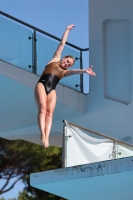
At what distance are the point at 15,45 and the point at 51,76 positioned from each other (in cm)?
363

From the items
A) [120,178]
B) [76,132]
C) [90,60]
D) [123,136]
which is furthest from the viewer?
[90,60]

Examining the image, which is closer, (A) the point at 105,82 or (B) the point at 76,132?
(B) the point at 76,132

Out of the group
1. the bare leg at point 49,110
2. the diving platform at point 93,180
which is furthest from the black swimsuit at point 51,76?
the diving platform at point 93,180

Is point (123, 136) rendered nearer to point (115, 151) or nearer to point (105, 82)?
point (105, 82)

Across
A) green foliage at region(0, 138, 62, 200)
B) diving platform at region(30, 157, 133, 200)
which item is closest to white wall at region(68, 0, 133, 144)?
diving platform at region(30, 157, 133, 200)

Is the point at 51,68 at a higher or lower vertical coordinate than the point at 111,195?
higher

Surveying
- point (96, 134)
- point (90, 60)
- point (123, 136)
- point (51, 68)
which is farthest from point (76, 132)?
point (90, 60)

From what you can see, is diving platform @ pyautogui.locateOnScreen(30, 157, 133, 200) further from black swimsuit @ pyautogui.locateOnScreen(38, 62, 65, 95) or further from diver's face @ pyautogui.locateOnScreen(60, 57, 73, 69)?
diver's face @ pyautogui.locateOnScreen(60, 57, 73, 69)

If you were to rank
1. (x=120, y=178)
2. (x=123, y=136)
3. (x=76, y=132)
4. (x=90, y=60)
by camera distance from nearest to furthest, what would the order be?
(x=120, y=178) < (x=76, y=132) < (x=123, y=136) < (x=90, y=60)

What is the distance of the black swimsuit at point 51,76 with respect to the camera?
12773 mm

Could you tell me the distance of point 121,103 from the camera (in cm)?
1712

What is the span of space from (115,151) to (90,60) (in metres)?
5.61

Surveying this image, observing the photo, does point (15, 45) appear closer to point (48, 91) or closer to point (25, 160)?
point (48, 91)

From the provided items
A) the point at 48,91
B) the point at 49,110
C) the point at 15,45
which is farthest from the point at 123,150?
the point at 15,45
